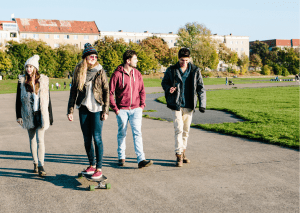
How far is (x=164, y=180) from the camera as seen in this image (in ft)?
15.0

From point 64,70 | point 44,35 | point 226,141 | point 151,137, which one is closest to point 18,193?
point 151,137

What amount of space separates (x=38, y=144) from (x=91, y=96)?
50.7 inches

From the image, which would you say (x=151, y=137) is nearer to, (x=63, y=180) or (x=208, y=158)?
(x=208, y=158)

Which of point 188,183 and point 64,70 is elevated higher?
point 64,70

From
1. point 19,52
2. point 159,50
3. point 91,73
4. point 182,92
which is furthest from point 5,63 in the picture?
point 91,73

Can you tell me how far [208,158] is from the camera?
18.9ft

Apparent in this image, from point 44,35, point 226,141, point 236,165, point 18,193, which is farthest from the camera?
point 44,35

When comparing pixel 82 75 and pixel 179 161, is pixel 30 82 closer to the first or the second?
pixel 82 75

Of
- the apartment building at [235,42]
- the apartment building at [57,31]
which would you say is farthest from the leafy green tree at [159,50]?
the apartment building at [235,42]

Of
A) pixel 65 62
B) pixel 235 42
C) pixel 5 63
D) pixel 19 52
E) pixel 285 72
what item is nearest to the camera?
pixel 5 63

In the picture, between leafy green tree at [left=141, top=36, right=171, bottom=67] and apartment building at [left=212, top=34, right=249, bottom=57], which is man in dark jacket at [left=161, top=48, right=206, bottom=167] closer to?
leafy green tree at [left=141, top=36, right=171, bottom=67]

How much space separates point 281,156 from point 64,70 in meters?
59.6

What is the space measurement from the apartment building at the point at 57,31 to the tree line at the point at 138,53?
24.5 metres

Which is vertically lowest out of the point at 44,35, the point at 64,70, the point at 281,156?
the point at 281,156
